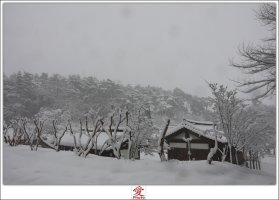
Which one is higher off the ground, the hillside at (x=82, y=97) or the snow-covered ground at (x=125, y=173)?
the hillside at (x=82, y=97)

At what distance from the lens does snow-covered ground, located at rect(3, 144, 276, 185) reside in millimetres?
5461

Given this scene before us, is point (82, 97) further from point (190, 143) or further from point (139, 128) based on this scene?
point (139, 128)

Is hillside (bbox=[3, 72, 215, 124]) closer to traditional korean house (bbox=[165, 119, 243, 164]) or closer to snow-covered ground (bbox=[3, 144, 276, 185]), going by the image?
traditional korean house (bbox=[165, 119, 243, 164])

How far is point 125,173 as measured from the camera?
5.98 m

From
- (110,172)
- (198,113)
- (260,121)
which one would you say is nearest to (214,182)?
(110,172)

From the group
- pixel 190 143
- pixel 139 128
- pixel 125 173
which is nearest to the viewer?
pixel 125 173

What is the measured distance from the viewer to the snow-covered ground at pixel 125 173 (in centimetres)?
546

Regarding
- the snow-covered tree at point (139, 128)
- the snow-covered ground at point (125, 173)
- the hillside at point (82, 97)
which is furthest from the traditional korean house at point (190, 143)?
the snow-covered ground at point (125, 173)

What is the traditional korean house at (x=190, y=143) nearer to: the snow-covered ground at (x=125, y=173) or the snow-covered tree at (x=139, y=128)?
the snow-covered tree at (x=139, y=128)

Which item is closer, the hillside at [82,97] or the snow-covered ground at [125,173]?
the snow-covered ground at [125,173]

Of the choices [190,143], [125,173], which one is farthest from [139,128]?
[190,143]

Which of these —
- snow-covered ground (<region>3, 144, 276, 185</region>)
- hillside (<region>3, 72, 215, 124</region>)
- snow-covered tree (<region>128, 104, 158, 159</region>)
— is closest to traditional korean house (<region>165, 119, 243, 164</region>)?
hillside (<region>3, 72, 215, 124</region>)

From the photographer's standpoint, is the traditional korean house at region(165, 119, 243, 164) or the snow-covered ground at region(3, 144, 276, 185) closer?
the snow-covered ground at region(3, 144, 276, 185)

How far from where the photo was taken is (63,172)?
19.9 ft
